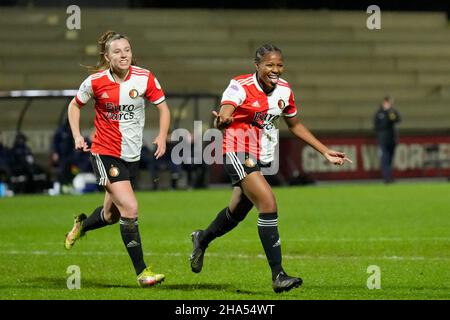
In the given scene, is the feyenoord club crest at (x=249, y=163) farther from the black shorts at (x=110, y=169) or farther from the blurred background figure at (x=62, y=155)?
the blurred background figure at (x=62, y=155)

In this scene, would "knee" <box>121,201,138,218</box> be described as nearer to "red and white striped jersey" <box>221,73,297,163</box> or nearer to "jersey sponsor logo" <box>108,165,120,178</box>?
"jersey sponsor logo" <box>108,165,120,178</box>

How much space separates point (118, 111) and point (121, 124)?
0.12m

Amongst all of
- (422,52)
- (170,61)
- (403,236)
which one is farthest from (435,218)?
(422,52)

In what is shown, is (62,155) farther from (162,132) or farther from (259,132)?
(259,132)

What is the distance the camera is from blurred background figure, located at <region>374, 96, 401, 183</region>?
29594 millimetres

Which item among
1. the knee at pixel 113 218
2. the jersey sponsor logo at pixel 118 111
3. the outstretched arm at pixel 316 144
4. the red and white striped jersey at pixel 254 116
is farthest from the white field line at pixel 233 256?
the jersey sponsor logo at pixel 118 111

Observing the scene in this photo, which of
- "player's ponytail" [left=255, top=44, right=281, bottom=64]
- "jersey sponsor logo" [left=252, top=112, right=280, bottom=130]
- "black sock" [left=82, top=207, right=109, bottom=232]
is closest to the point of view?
"player's ponytail" [left=255, top=44, right=281, bottom=64]

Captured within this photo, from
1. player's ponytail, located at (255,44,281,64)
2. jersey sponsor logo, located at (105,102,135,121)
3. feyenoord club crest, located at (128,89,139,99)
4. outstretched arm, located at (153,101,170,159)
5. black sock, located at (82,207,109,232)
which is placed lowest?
black sock, located at (82,207,109,232)

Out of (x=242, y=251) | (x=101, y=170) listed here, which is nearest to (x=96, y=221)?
(x=101, y=170)

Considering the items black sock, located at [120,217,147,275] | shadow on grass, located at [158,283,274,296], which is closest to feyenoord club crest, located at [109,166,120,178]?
black sock, located at [120,217,147,275]

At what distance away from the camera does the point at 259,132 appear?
9.89 m

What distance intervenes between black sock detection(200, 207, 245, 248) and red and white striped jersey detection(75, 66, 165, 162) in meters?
1.07

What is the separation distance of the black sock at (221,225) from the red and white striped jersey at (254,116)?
76cm

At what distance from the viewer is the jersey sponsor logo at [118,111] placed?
32.8ft
